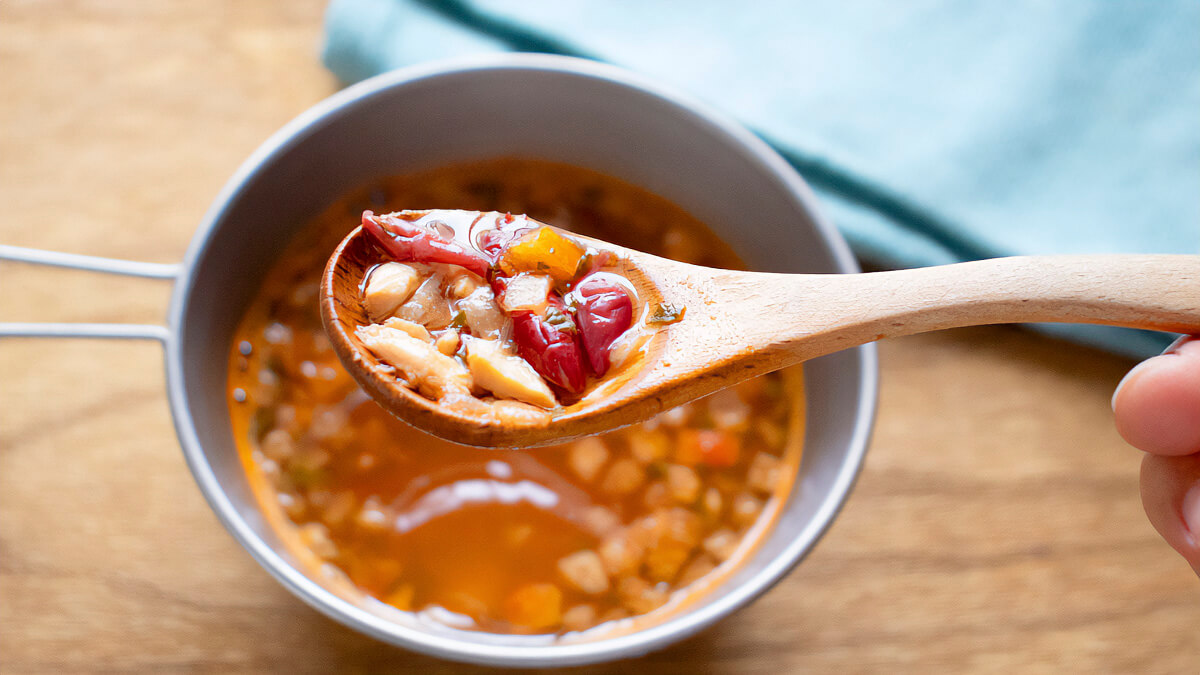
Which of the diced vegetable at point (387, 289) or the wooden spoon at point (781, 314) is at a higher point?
the wooden spoon at point (781, 314)

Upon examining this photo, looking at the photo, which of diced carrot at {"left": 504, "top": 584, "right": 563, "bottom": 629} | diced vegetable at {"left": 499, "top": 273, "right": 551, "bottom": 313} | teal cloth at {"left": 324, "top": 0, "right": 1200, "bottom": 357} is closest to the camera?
diced vegetable at {"left": 499, "top": 273, "right": 551, "bottom": 313}

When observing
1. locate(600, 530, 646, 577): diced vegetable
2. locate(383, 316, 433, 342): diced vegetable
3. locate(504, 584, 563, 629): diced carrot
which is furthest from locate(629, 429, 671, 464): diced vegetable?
locate(383, 316, 433, 342): diced vegetable

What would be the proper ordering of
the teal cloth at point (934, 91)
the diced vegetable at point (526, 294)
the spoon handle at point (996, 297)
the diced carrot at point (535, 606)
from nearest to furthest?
the spoon handle at point (996, 297) → the diced vegetable at point (526, 294) → the diced carrot at point (535, 606) → the teal cloth at point (934, 91)

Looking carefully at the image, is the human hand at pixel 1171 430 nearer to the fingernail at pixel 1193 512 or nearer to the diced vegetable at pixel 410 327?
the fingernail at pixel 1193 512

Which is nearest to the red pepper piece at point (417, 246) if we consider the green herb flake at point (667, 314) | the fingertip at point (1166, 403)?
the green herb flake at point (667, 314)

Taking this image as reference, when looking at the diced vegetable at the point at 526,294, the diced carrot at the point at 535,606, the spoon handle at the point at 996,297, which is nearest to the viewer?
the spoon handle at the point at 996,297

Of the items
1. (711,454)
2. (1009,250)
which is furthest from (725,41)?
(711,454)

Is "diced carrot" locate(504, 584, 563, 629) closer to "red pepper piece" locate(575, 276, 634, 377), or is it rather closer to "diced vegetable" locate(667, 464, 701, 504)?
"diced vegetable" locate(667, 464, 701, 504)

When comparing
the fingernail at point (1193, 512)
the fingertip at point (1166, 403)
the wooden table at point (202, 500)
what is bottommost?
the wooden table at point (202, 500)
